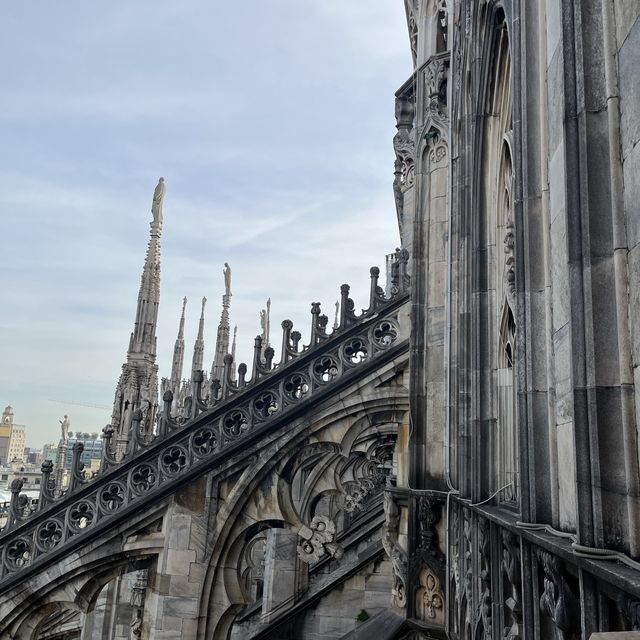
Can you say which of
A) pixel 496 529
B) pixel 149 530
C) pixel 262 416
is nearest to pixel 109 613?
pixel 149 530

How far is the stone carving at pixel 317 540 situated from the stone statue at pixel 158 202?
1210cm

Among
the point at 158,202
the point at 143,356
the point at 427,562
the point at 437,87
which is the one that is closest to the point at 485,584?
the point at 427,562

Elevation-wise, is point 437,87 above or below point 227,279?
below

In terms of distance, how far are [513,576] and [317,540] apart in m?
6.22

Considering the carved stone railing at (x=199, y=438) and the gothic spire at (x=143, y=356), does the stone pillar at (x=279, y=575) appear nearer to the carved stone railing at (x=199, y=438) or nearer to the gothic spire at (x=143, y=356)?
the carved stone railing at (x=199, y=438)

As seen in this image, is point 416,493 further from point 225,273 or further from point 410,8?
point 225,273

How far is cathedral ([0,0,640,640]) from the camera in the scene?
1856mm

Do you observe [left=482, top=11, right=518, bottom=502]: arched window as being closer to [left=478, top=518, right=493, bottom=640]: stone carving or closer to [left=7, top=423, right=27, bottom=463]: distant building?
[left=478, top=518, right=493, bottom=640]: stone carving

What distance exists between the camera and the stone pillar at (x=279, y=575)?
11.5 meters

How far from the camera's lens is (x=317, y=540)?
8.84 m

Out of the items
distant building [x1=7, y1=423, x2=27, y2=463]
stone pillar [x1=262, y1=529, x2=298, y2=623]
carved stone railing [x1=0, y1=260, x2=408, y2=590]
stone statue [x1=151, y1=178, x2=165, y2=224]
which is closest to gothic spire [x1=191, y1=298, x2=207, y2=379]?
stone statue [x1=151, y1=178, x2=165, y2=224]

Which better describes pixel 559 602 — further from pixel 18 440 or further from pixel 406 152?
pixel 18 440

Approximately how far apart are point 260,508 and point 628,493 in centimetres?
714

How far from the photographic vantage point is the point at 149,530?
8.09m
